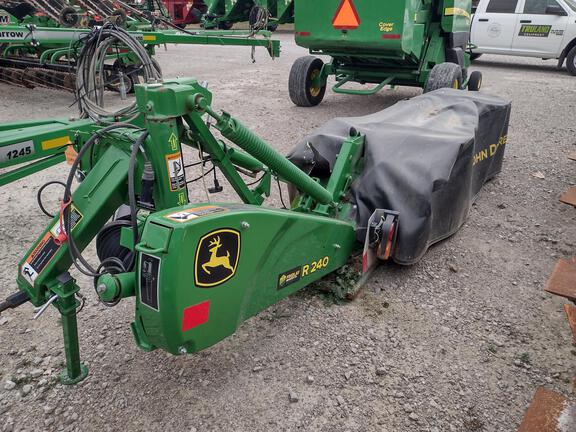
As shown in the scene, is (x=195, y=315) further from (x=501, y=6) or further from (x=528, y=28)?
(x=501, y=6)

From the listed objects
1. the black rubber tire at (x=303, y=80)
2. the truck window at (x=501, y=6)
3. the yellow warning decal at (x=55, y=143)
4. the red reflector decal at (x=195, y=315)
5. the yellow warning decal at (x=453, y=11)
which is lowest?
the black rubber tire at (x=303, y=80)

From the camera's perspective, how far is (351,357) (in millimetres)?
2398

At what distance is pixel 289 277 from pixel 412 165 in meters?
1.11

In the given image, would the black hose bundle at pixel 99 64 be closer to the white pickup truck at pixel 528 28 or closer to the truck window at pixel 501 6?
the white pickup truck at pixel 528 28

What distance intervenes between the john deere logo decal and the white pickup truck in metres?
9.79

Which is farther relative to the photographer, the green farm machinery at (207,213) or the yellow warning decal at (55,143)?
the yellow warning decal at (55,143)

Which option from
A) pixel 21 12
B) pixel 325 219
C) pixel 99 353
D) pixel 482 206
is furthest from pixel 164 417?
pixel 21 12

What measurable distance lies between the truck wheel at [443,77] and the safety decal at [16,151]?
4.77 metres

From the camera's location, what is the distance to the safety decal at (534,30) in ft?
33.4

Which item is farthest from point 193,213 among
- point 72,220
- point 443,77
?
point 443,77

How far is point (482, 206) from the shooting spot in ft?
13.4

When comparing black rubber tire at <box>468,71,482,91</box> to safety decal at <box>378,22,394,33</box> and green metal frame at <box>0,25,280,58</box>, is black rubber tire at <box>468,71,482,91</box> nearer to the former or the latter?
safety decal at <box>378,22,394,33</box>

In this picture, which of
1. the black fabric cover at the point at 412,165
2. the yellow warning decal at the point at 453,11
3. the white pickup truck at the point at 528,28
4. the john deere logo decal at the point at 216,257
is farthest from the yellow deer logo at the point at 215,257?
the white pickup truck at the point at 528,28

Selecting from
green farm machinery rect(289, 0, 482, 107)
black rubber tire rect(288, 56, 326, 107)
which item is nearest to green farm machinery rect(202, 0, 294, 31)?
black rubber tire rect(288, 56, 326, 107)
